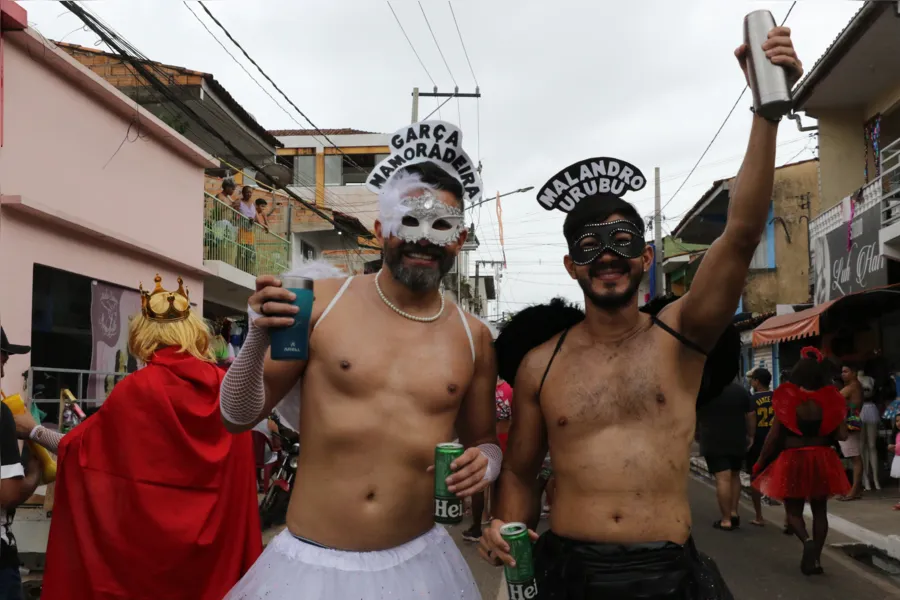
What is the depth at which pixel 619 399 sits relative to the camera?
2.82 metres

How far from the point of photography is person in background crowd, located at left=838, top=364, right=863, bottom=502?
1093 centimetres

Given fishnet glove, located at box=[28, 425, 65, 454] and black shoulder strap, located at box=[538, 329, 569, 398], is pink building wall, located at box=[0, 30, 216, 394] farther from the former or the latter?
black shoulder strap, located at box=[538, 329, 569, 398]

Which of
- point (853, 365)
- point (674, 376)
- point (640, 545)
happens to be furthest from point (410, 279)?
point (853, 365)

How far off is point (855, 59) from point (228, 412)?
46.4 feet

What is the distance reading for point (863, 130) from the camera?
1603cm

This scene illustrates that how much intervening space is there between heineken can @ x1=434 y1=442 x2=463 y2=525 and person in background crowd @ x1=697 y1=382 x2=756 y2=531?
6.93 meters

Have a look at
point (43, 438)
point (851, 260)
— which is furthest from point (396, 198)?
point (851, 260)

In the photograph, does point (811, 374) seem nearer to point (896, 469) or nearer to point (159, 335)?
point (896, 469)

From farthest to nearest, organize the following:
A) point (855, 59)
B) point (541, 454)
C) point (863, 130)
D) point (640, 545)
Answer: point (863, 130) → point (855, 59) → point (541, 454) → point (640, 545)

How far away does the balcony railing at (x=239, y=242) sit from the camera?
14562 mm

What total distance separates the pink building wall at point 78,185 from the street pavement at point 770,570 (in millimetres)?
5422

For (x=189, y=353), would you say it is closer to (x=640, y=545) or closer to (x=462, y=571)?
(x=462, y=571)

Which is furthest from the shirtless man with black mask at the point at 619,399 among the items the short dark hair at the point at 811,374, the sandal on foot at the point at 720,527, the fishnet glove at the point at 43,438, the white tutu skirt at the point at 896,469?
the white tutu skirt at the point at 896,469

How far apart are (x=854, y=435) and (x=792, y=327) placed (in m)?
2.64
